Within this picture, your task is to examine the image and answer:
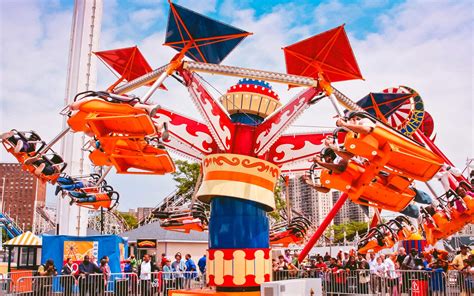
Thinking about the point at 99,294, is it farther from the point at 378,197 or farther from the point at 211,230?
the point at 378,197

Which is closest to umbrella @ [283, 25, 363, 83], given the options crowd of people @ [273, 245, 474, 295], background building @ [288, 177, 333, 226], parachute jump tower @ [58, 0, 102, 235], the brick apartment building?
crowd of people @ [273, 245, 474, 295]

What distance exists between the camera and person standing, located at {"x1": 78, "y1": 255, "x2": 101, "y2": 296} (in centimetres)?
1379

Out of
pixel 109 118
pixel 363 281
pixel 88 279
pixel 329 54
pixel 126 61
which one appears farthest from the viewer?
pixel 363 281

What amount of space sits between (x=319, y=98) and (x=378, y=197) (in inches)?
97.8

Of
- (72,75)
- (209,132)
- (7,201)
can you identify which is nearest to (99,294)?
(209,132)

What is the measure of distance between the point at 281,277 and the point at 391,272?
386 centimetres

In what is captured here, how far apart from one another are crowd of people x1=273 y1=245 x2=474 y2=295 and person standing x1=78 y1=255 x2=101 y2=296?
5.91m

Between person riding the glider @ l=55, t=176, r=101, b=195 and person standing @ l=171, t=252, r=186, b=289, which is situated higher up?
person riding the glider @ l=55, t=176, r=101, b=195

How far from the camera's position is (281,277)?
54.1ft

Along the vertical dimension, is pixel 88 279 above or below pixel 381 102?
below

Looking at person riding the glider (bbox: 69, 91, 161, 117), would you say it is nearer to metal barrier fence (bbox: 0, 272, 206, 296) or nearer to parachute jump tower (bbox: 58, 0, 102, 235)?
metal barrier fence (bbox: 0, 272, 206, 296)

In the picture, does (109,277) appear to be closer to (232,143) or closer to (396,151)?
(232,143)

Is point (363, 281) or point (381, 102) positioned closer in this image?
point (381, 102)

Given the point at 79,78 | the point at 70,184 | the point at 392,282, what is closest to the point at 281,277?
the point at 392,282
